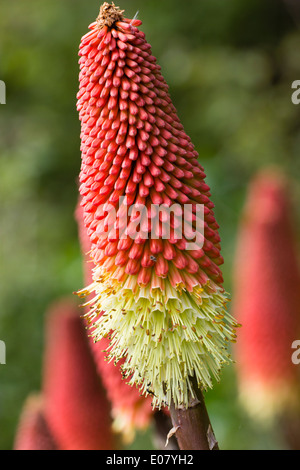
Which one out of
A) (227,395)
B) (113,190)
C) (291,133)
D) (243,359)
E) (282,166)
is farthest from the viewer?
(291,133)

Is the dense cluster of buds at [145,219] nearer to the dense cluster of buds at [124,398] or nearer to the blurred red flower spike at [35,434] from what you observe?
the dense cluster of buds at [124,398]

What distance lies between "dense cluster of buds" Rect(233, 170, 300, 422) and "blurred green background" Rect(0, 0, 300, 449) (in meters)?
1.84

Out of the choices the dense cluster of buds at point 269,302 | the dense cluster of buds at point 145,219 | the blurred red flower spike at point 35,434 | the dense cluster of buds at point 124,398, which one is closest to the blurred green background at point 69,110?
the dense cluster of buds at point 269,302

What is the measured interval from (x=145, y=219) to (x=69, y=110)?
4735 mm

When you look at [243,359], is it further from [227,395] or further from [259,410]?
[227,395]

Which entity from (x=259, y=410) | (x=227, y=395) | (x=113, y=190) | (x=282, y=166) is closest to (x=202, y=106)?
(x=282, y=166)

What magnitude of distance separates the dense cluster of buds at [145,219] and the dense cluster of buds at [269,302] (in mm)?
818

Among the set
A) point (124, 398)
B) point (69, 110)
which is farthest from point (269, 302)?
point (69, 110)

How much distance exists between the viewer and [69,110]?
5840 millimetres

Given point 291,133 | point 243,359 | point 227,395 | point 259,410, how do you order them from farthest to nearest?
point 291,133 → point 227,395 → point 259,410 → point 243,359

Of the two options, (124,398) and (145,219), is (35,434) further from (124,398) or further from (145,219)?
(145,219)
